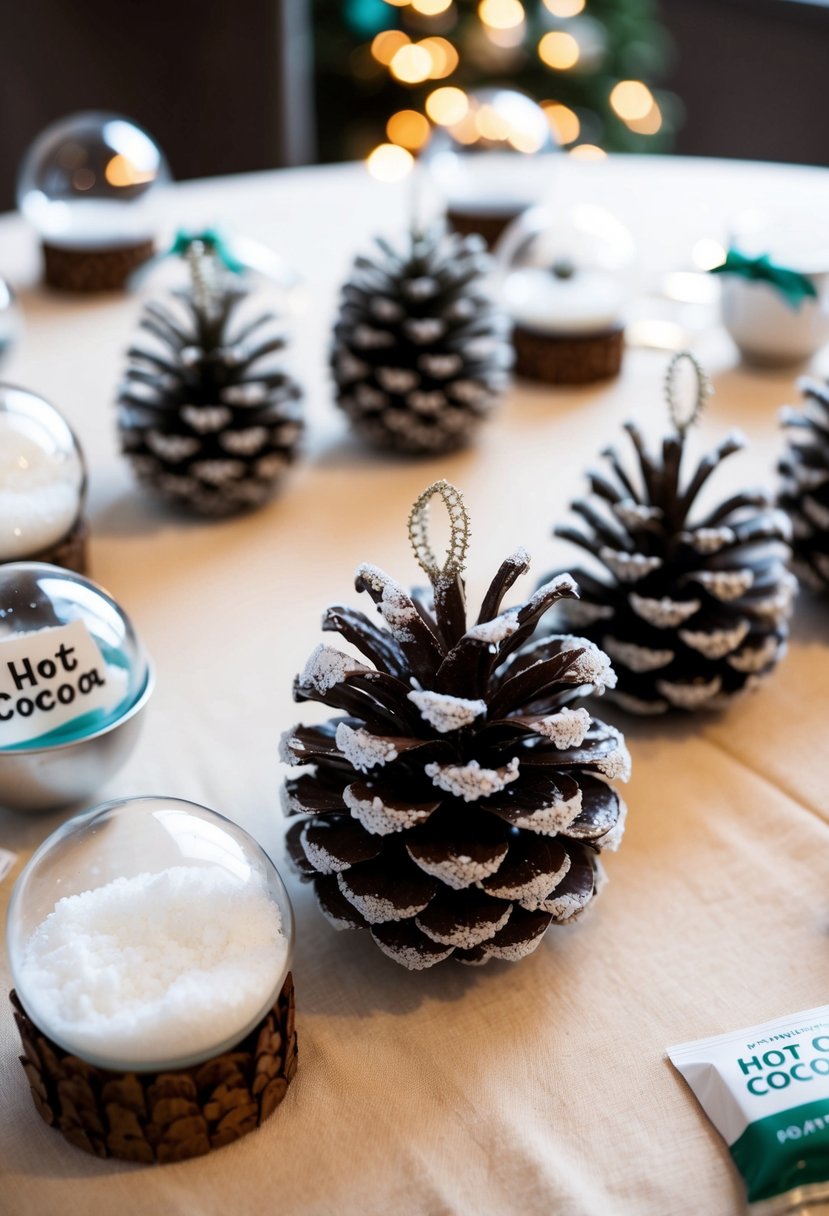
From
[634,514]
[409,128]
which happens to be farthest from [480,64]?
[634,514]

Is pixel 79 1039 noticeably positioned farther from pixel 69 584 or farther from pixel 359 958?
pixel 69 584

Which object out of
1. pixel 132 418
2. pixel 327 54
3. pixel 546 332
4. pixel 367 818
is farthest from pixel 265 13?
pixel 367 818

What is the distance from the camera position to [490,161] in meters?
1.44

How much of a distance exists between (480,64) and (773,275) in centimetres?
163

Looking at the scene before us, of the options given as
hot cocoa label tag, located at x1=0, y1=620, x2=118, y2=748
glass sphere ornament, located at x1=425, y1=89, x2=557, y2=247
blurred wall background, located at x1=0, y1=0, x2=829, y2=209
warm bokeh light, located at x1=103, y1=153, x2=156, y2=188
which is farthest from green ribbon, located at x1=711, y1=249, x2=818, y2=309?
blurred wall background, located at x1=0, y1=0, x2=829, y2=209

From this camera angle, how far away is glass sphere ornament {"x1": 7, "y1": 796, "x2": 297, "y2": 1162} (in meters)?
0.45

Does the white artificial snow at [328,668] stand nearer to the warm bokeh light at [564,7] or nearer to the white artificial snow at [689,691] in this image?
the white artificial snow at [689,691]

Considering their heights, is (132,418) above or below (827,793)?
above

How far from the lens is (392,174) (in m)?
1.73

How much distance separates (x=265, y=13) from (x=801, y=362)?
55.0 inches

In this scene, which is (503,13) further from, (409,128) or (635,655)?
(635,655)

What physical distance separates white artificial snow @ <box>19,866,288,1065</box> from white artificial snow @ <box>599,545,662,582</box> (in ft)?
1.03

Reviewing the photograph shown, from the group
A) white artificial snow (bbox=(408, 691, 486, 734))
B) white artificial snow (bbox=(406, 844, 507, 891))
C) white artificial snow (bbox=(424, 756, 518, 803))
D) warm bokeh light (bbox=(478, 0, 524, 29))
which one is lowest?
white artificial snow (bbox=(406, 844, 507, 891))

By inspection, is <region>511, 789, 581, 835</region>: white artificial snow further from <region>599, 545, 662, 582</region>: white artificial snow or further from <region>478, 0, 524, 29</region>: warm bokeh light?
<region>478, 0, 524, 29</region>: warm bokeh light
